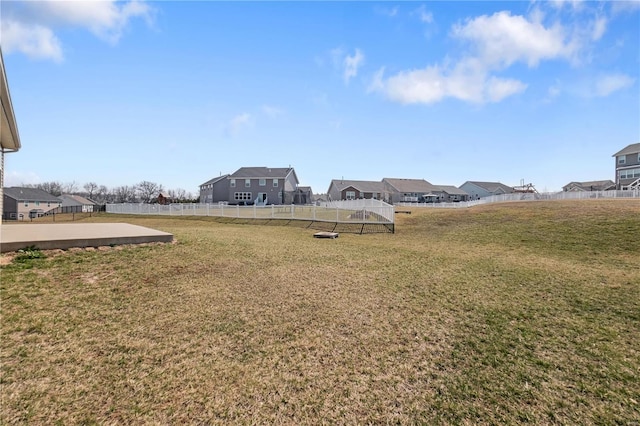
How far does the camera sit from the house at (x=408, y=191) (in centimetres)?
6156

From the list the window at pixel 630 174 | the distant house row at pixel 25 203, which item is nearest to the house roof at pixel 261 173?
the distant house row at pixel 25 203

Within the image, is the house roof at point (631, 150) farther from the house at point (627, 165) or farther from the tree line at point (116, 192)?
the tree line at point (116, 192)

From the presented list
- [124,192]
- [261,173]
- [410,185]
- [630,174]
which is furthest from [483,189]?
[124,192]

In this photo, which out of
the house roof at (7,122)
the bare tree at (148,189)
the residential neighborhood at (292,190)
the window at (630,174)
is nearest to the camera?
the house roof at (7,122)

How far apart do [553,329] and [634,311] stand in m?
1.99

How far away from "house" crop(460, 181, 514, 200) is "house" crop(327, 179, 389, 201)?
67.3 ft

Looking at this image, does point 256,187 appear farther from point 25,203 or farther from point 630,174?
point 630,174

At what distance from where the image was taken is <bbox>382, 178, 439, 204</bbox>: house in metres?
61.6

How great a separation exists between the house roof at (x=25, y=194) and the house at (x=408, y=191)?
69172 millimetres

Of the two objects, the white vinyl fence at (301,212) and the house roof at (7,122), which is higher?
the house roof at (7,122)

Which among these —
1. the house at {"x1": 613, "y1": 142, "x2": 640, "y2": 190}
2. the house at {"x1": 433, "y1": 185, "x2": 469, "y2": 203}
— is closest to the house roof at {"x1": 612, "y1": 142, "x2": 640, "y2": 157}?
the house at {"x1": 613, "y1": 142, "x2": 640, "y2": 190}

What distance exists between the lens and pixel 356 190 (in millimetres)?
59750

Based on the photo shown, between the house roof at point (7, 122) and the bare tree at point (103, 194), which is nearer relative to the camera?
the house roof at point (7, 122)

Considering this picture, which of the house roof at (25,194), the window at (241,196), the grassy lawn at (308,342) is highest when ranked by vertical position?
the house roof at (25,194)
